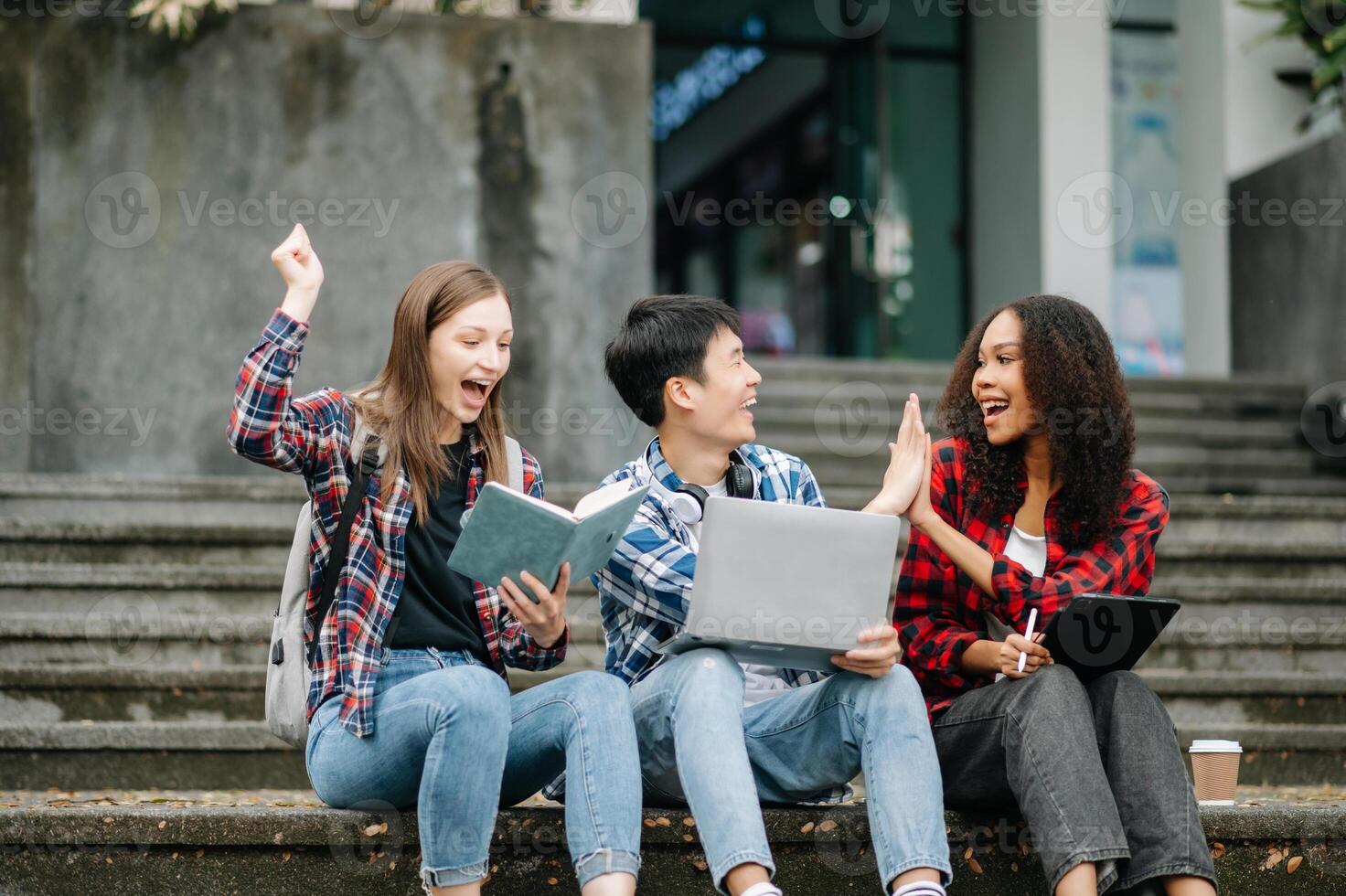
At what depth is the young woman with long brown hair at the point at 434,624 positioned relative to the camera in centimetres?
251

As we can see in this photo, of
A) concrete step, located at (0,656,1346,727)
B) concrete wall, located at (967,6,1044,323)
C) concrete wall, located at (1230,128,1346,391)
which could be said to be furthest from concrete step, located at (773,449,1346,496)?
concrete wall, located at (967,6,1044,323)

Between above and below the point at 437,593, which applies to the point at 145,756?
below

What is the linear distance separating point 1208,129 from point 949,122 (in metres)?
2.52

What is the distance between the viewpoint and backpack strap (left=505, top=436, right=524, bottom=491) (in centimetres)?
290

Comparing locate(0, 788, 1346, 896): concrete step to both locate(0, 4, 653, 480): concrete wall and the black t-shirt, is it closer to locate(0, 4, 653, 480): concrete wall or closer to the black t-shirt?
the black t-shirt

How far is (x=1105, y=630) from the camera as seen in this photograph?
274 cm

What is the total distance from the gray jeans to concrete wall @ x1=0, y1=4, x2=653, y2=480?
12.0 ft

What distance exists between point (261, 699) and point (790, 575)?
1.94 m

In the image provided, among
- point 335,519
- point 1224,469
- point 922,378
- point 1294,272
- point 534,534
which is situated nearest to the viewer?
point 534,534

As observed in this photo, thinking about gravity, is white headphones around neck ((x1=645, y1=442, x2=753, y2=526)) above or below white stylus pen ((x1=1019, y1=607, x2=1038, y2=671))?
above

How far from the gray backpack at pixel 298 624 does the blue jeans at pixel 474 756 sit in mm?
52

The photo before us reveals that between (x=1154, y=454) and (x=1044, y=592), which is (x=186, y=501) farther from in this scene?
(x=1154, y=454)

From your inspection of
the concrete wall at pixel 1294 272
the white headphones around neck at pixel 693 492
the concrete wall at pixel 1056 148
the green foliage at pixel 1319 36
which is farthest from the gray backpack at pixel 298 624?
the concrete wall at pixel 1056 148

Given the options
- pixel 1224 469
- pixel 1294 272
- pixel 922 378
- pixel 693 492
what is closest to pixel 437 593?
pixel 693 492
